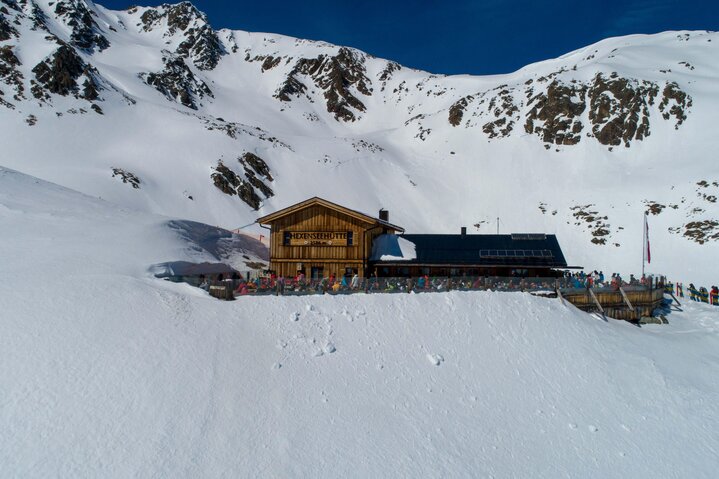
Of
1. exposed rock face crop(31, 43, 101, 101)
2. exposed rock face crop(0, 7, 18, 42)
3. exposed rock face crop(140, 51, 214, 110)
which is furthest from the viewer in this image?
exposed rock face crop(140, 51, 214, 110)

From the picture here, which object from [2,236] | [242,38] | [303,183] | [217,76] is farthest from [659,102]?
[242,38]

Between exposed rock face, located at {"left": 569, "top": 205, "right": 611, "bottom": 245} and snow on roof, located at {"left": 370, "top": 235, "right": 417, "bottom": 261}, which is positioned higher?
exposed rock face, located at {"left": 569, "top": 205, "right": 611, "bottom": 245}

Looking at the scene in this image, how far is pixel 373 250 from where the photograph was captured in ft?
101

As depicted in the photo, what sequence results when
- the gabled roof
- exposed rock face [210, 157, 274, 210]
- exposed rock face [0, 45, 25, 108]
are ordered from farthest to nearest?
exposed rock face [0, 45, 25, 108]
exposed rock face [210, 157, 274, 210]
the gabled roof

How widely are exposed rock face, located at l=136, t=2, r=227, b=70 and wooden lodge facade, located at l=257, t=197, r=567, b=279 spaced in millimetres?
129805

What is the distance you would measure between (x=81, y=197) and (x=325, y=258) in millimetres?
19635

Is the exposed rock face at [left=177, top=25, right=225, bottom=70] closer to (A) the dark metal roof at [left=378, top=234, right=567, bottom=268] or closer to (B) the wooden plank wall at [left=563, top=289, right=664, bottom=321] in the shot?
(A) the dark metal roof at [left=378, top=234, right=567, bottom=268]

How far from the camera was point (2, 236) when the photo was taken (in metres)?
23.5

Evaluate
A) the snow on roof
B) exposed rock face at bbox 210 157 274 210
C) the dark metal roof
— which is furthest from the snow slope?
exposed rock face at bbox 210 157 274 210

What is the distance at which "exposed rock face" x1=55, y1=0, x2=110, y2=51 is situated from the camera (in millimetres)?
121188

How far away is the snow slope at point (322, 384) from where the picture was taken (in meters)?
13.2

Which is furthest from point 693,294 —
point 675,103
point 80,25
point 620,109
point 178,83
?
point 80,25

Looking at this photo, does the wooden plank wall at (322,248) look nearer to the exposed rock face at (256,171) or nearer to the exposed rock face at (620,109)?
the exposed rock face at (256,171)

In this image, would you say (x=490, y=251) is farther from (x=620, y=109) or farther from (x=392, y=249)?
Answer: (x=620, y=109)
